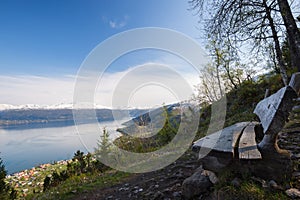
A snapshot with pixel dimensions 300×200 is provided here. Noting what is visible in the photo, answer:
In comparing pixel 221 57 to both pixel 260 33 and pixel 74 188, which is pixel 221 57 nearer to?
pixel 260 33

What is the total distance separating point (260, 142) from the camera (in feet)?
6.86

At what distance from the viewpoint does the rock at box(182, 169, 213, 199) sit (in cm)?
239

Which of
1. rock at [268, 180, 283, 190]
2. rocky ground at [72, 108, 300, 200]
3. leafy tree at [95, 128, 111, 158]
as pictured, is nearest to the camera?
rock at [268, 180, 283, 190]

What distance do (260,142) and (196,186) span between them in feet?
3.56

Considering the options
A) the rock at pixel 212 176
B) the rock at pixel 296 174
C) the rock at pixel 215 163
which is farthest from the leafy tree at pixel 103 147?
the rock at pixel 296 174

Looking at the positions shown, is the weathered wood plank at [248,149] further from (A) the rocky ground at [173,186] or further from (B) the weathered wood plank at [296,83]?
(B) the weathered wood plank at [296,83]

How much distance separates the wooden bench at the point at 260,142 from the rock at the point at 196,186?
0.28 meters

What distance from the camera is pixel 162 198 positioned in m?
2.79

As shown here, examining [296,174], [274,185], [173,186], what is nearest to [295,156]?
[296,174]

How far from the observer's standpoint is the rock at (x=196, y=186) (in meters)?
2.39

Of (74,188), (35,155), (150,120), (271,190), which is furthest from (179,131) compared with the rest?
(35,155)

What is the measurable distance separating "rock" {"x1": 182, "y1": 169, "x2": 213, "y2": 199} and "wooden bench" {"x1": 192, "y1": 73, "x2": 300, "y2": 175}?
0.28 m

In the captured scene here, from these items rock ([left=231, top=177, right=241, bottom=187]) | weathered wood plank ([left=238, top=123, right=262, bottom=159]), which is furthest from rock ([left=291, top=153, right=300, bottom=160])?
rock ([left=231, top=177, right=241, bottom=187])

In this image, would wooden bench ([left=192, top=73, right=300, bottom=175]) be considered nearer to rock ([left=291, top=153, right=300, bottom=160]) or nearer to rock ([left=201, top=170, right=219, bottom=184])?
rock ([left=201, top=170, right=219, bottom=184])
